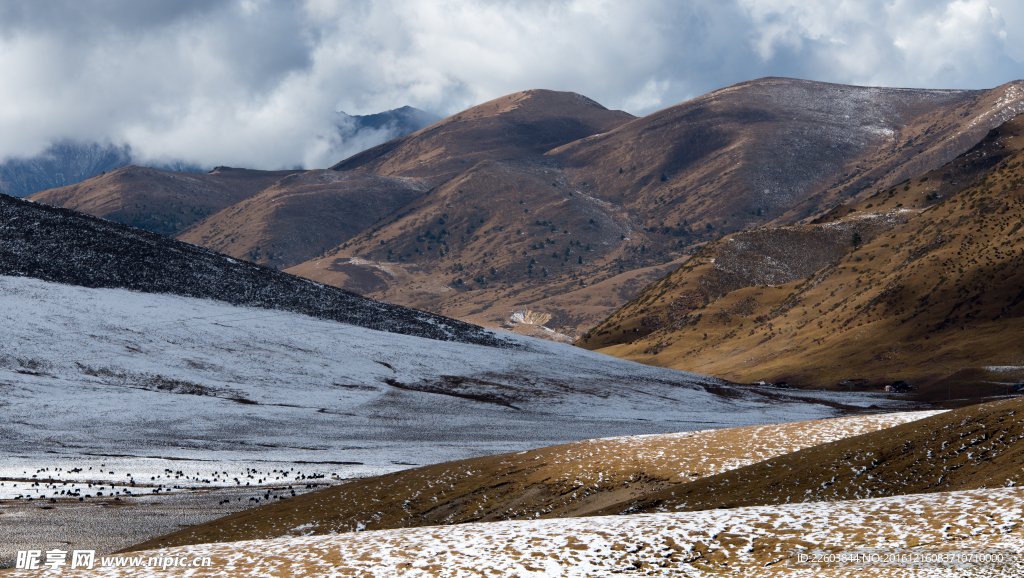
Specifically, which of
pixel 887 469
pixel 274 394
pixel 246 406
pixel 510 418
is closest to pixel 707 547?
pixel 887 469

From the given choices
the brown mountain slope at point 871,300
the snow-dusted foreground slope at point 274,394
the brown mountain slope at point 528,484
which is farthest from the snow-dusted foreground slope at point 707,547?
the brown mountain slope at point 871,300

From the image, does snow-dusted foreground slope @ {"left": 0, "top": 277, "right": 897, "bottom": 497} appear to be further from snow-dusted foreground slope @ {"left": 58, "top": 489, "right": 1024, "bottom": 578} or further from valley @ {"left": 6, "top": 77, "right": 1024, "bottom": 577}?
snow-dusted foreground slope @ {"left": 58, "top": 489, "right": 1024, "bottom": 578}

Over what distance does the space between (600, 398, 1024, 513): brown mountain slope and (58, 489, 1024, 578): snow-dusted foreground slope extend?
4.43 meters

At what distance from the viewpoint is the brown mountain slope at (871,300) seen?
85438 mm

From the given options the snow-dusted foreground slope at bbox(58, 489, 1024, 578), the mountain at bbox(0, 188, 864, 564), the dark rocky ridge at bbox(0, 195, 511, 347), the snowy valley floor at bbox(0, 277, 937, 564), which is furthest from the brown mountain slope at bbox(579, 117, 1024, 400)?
the snow-dusted foreground slope at bbox(58, 489, 1024, 578)

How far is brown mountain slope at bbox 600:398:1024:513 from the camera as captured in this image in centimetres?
1894

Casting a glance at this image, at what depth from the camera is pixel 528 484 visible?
1128 inches

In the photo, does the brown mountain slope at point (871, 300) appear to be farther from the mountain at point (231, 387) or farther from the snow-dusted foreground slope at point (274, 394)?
the snow-dusted foreground slope at point (274, 394)

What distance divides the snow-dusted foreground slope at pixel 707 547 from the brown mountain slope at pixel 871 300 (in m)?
65.1

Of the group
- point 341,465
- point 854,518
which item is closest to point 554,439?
point 341,465

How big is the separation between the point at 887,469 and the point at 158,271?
84.0 meters

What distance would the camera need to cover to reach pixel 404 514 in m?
27.5

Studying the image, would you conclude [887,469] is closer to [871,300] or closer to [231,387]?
[231,387]

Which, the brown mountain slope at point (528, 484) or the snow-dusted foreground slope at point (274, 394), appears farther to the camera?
the snow-dusted foreground slope at point (274, 394)
